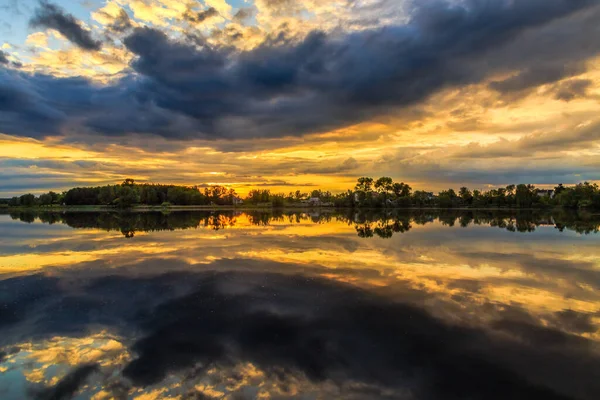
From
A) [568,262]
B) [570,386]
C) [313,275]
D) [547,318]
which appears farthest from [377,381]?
[568,262]

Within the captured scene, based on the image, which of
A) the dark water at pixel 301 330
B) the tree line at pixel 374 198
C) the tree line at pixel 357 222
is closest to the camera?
the dark water at pixel 301 330

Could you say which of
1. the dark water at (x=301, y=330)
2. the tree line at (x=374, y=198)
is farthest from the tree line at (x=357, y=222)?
the tree line at (x=374, y=198)

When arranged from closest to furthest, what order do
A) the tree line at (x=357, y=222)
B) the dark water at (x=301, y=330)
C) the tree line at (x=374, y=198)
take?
1. the dark water at (x=301, y=330)
2. the tree line at (x=357, y=222)
3. the tree line at (x=374, y=198)

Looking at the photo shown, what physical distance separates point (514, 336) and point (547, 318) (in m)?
2.52

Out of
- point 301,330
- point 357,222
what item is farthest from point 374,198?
point 301,330

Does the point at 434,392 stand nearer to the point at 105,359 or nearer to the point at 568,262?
the point at 105,359

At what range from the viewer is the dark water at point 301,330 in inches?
316

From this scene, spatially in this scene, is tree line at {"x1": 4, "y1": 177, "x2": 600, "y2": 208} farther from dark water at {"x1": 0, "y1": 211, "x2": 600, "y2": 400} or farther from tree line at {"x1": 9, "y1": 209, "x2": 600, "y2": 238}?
dark water at {"x1": 0, "y1": 211, "x2": 600, "y2": 400}

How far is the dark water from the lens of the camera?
26.3 feet

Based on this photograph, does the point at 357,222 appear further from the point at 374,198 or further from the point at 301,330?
the point at 374,198

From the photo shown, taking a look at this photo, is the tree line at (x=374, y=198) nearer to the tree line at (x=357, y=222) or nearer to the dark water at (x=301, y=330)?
the tree line at (x=357, y=222)

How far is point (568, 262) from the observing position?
2202 centimetres

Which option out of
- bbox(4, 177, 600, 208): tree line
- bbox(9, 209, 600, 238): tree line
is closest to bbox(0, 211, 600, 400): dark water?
bbox(9, 209, 600, 238): tree line

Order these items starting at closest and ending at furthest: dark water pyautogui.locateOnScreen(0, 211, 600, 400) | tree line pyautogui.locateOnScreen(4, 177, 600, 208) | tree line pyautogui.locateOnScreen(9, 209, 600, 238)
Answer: dark water pyautogui.locateOnScreen(0, 211, 600, 400) → tree line pyautogui.locateOnScreen(9, 209, 600, 238) → tree line pyautogui.locateOnScreen(4, 177, 600, 208)
